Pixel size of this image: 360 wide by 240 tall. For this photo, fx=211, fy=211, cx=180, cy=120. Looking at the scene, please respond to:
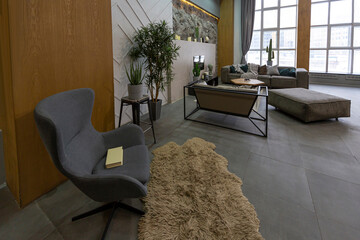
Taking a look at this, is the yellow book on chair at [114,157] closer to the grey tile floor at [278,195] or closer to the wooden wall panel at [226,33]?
the grey tile floor at [278,195]

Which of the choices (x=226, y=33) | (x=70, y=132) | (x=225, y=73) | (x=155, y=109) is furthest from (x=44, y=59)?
(x=226, y=33)

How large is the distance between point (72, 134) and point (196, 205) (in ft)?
3.70

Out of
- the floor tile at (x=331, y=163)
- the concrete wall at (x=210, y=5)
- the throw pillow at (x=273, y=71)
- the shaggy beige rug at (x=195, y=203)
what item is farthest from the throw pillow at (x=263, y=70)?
the shaggy beige rug at (x=195, y=203)

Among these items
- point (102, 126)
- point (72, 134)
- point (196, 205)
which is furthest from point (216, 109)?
point (72, 134)

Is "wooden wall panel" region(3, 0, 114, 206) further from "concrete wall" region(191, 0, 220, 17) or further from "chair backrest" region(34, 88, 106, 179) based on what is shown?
"concrete wall" region(191, 0, 220, 17)

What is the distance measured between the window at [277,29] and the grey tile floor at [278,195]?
19.9 ft

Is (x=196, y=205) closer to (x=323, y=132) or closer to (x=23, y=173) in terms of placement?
(x=23, y=173)

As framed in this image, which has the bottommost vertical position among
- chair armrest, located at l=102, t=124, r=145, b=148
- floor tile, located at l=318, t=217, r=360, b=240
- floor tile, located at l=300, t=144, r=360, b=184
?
floor tile, located at l=318, t=217, r=360, b=240

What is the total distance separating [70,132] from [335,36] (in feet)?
30.3

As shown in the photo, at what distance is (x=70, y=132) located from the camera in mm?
1568

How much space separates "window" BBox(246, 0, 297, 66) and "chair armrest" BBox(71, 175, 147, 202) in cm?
885

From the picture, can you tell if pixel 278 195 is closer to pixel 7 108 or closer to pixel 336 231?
pixel 336 231

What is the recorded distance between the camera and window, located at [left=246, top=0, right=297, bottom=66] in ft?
26.7

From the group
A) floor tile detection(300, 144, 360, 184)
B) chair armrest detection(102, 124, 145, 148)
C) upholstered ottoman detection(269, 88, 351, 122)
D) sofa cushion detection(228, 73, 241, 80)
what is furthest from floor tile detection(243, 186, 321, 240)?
sofa cushion detection(228, 73, 241, 80)
